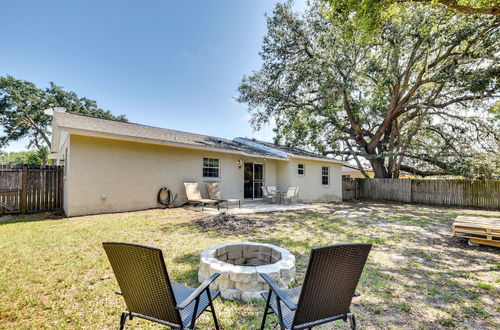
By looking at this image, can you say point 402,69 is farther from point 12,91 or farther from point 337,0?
point 12,91

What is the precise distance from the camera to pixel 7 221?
667 cm

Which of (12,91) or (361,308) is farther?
(12,91)

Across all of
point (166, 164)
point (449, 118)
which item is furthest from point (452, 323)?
point (449, 118)

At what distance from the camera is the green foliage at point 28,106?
20.4 m

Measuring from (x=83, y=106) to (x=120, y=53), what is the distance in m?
16.6

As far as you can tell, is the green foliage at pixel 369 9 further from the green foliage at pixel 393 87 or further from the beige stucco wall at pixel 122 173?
the beige stucco wall at pixel 122 173

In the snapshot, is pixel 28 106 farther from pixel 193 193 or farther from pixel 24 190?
pixel 193 193

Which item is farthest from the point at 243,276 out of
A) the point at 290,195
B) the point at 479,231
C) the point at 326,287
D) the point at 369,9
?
the point at 290,195

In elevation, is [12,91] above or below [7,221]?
above

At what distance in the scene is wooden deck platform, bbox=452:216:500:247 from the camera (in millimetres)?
4840

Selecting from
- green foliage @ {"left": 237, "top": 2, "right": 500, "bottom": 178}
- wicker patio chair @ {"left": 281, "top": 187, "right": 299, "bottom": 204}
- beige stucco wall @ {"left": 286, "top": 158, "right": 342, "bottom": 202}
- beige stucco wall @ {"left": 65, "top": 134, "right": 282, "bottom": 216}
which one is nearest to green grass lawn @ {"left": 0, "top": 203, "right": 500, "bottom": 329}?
beige stucco wall @ {"left": 65, "top": 134, "right": 282, "bottom": 216}

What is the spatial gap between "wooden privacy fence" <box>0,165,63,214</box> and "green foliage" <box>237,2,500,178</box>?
36.7 ft

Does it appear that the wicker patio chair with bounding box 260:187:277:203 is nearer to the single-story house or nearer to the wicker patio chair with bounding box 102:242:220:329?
the single-story house

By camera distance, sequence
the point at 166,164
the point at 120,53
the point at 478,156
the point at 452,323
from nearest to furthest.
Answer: the point at 452,323 < the point at 166,164 < the point at 478,156 < the point at 120,53
